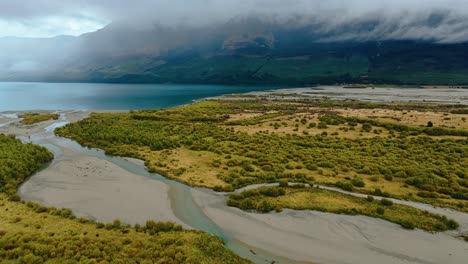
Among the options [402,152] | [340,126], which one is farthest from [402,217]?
[340,126]

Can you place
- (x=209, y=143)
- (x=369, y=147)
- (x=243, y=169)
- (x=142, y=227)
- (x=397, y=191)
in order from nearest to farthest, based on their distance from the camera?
(x=142, y=227) → (x=397, y=191) → (x=243, y=169) → (x=369, y=147) → (x=209, y=143)

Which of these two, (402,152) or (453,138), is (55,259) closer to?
(402,152)

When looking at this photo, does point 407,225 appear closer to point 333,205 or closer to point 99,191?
point 333,205

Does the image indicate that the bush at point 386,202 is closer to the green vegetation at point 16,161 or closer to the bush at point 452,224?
the bush at point 452,224

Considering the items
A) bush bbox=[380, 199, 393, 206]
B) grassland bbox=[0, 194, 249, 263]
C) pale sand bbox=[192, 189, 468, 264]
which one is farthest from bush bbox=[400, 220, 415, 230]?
grassland bbox=[0, 194, 249, 263]

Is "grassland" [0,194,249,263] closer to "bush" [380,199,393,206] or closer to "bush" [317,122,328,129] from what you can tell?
"bush" [380,199,393,206]

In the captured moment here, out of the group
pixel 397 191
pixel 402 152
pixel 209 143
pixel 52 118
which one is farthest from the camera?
pixel 52 118
